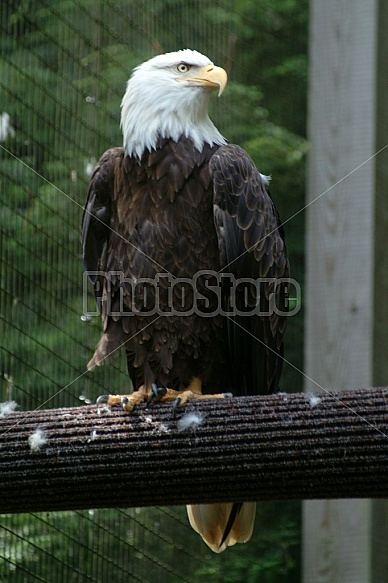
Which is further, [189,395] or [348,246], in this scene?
[348,246]

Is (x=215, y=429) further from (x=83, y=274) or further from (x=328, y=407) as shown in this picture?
(x=83, y=274)

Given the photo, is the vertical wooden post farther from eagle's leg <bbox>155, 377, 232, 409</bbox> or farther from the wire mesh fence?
the wire mesh fence

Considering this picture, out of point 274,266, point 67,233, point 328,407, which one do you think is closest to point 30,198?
point 67,233

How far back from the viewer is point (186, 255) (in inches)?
123

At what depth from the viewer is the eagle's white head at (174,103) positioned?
333 centimetres

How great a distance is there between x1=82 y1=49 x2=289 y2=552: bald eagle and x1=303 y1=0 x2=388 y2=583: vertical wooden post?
0.65 feet

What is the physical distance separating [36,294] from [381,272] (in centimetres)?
133

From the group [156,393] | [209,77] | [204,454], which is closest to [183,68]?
[209,77]

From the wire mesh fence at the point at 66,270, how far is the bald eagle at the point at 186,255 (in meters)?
0.25

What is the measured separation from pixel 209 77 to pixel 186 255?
71cm

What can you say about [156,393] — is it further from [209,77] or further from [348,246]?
[209,77]

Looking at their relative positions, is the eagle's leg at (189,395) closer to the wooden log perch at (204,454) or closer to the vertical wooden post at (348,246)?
the wooden log perch at (204,454)

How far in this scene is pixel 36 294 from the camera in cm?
349

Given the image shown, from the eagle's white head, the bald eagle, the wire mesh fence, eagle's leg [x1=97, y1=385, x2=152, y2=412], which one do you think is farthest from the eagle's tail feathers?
the eagle's white head
